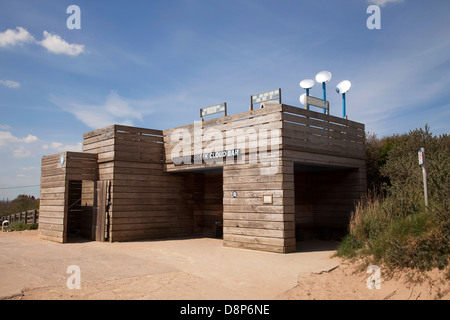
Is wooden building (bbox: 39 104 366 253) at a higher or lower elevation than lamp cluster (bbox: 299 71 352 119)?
lower

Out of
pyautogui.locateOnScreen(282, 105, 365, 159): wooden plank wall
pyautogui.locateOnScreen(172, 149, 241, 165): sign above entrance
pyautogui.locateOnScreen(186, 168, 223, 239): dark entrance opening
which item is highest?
pyautogui.locateOnScreen(282, 105, 365, 159): wooden plank wall

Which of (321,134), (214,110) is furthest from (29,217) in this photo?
(321,134)

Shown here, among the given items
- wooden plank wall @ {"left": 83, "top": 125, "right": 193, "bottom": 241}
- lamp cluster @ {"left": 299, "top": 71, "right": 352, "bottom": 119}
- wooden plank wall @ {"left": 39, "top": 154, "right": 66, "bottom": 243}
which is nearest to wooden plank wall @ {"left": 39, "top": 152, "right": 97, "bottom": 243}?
wooden plank wall @ {"left": 39, "top": 154, "right": 66, "bottom": 243}

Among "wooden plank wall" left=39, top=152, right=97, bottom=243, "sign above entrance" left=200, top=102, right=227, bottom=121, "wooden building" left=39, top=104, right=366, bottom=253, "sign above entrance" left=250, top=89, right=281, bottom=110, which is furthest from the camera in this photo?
"wooden plank wall" left=39, top=152, right=97, bottom=243

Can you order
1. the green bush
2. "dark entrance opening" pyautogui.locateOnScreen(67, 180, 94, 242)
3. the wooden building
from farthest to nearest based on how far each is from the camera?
1. "dark entrance opening" pyautogui.locateOnScreen(67, 180, 94, 242)
2. the wooden building
3. the green bush

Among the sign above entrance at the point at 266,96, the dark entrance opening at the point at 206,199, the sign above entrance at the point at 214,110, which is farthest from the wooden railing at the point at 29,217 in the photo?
the sign above entrance at the point at 266,96

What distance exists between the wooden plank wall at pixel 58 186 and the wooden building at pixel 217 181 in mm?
36

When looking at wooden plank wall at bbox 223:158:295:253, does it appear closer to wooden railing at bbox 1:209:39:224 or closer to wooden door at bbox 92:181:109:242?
wooden door at bbox 92:181:109:242

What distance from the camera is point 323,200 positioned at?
42.5 ft

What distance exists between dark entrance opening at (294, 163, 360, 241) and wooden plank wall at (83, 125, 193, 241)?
458 centimetres

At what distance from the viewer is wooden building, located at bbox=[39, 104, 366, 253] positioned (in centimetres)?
994

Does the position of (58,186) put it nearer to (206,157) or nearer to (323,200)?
(206,157)
